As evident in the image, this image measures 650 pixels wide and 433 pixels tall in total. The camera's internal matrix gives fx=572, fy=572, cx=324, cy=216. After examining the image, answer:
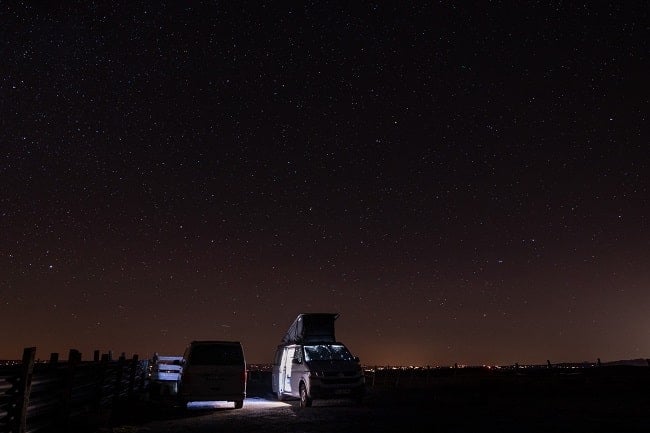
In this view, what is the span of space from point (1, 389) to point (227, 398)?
9901 millimetres

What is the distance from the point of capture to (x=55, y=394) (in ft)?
35.4

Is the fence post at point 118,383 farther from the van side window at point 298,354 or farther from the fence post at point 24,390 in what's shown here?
the fence post at point 24,390

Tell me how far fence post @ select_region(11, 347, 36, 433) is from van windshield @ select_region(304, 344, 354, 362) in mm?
11245

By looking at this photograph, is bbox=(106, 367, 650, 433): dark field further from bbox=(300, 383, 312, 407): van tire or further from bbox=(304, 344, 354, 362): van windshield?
bbox=(304, 344, 354, 362): van windshield

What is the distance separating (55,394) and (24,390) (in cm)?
238

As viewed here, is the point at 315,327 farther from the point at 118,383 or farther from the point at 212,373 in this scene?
the point at 118,383

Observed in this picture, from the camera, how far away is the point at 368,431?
11719 mm

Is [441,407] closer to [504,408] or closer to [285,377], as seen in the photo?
[504,408]

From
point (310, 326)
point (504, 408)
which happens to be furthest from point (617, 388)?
point (310, 326)

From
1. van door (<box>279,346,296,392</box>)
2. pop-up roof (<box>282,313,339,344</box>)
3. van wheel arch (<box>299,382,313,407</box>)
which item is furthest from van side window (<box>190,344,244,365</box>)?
pop-up roof (<box>282,313,339,344</box>)

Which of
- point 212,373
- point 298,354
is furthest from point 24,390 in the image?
point 298,354

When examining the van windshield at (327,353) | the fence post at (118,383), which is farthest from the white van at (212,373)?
the van windshield at (327,353)

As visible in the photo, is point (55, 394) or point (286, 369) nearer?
point (55, 394)

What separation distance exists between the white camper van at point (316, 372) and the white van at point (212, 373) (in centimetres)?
207
